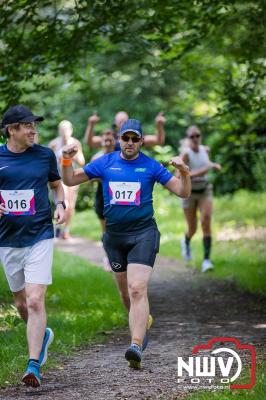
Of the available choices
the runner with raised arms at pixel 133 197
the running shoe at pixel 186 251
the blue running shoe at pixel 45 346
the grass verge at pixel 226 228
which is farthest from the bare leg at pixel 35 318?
the running shoe at pixel 186 251

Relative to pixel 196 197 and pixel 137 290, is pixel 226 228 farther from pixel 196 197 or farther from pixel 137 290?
pixel 137 290

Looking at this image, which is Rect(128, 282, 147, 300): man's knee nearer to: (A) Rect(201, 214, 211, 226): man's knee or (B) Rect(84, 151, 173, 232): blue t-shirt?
(B) Rect(84, 151, 173, 232): blue t-shirt

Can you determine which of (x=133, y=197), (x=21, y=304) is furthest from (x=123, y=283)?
(x=21, y=304)

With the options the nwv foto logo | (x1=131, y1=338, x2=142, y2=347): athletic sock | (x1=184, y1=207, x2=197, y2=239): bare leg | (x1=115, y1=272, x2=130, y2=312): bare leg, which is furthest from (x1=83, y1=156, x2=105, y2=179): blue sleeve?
(x1=184, y1=207, x2=197, y2=239): bare leg

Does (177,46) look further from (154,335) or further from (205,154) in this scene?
(154,335)

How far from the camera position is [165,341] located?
787 centimetres

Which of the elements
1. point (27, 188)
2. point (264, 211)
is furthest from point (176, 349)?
point (264, 211)

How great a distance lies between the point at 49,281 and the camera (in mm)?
6344

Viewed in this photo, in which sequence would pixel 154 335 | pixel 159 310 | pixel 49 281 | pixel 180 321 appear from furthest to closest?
pixel 159 310, pixel 180 321, pixel 154 335, pixel 49 281

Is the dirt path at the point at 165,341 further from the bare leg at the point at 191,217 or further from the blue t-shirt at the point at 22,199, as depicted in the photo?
the blue t-shirt at the point at 22,199

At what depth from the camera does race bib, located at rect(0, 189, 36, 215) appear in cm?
633

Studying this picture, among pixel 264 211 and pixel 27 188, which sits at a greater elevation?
pixel 27 188

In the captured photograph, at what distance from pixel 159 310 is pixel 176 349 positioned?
248 cm

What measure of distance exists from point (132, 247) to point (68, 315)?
7.42ft
